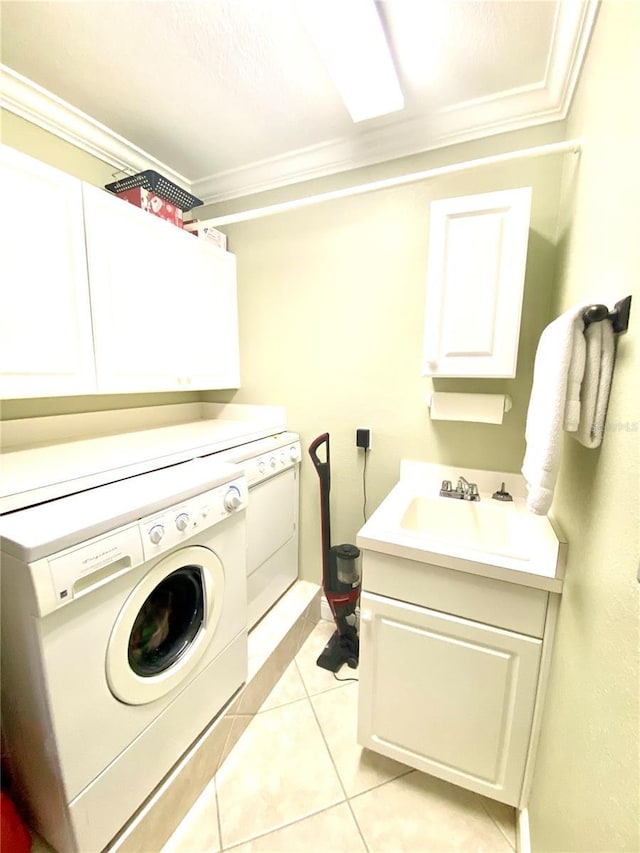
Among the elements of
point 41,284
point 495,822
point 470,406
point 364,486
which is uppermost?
point 41,284

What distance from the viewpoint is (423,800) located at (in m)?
1.19

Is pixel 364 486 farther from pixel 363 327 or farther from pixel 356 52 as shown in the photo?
pixel 356 52

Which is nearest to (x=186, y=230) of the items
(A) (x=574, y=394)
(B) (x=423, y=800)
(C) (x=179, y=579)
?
(C) (x=179, y=579)

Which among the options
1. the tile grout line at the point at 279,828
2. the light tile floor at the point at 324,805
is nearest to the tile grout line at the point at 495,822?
the light tile floor at the point at 324,805

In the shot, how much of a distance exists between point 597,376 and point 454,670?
94 centimetres

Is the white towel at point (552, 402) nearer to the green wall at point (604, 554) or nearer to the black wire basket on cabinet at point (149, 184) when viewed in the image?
the green wall at point (604, 554)

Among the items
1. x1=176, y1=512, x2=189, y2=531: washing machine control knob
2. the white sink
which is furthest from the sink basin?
x1=176, y1=512, x2=189, y2=531: washing machine control knob

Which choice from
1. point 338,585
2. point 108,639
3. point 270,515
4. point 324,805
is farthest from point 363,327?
point 324,805

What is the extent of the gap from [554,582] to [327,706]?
117 cm

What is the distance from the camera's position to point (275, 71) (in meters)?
1.28

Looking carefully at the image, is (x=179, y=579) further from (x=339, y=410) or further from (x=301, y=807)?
(x=339, y=410)

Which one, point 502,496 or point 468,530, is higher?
point 502,496

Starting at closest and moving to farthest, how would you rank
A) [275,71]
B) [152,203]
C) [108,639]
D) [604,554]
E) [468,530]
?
1. [604,554]
2. [108,639]
3. [275,71]
4. [468,530]
5. [152,203]

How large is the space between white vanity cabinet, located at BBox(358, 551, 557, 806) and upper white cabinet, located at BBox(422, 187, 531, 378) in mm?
788
